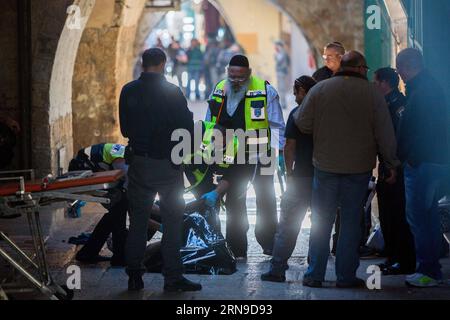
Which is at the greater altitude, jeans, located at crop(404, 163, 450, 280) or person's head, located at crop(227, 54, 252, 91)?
person's head, located at crop(227, 54, 252, 91)

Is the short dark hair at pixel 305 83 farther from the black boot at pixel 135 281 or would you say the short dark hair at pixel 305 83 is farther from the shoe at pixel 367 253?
the black boot at pixel 135 281

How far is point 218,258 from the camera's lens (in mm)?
9828

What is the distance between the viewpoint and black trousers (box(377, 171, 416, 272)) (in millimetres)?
9648

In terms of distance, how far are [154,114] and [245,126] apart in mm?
1693

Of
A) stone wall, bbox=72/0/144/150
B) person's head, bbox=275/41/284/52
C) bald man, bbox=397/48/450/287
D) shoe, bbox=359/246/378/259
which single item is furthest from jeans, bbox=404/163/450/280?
person's head, bbox=275/41/284/52

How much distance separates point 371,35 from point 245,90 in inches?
280

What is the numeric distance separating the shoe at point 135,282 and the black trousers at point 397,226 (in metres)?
2.07

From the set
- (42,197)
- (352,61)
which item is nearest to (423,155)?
(352,61)

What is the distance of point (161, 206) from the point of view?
9039 millimetres

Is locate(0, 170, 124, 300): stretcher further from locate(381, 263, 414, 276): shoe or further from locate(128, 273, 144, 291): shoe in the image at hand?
locate(381, 263, 414, 276): shoe

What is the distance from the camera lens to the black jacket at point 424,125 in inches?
353

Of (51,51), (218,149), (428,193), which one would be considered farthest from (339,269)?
(51,51)

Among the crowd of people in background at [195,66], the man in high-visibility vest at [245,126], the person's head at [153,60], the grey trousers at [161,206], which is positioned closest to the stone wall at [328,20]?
the man in high-visibility vest at [245,126]

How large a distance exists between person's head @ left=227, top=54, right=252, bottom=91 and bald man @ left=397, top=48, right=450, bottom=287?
1.68 metres
